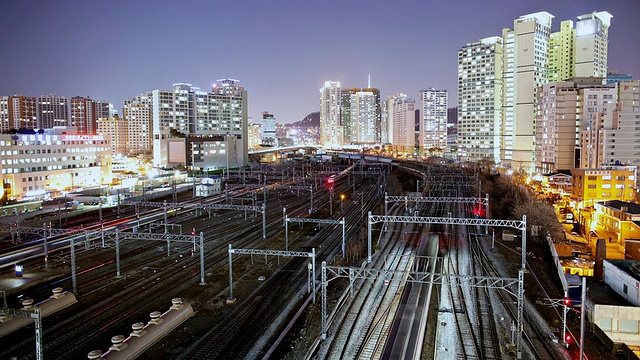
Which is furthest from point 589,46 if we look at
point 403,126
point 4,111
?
point 4,111

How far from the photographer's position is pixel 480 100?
8131 cm

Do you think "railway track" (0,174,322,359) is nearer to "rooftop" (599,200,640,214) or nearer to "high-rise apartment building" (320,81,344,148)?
"rooftop" (599,200,640,214)

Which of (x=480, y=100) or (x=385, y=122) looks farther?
(x=385, y=122)

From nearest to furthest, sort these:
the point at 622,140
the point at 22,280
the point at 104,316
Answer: the point at 104,316 → the point at 22,280 → the point at 622,140

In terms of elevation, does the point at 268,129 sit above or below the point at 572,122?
above

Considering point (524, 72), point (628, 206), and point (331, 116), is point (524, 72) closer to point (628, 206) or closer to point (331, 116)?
point (628, 206)

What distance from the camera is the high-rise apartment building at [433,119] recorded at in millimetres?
121125

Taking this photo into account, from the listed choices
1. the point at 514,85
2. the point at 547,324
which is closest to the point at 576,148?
the point at 514,85

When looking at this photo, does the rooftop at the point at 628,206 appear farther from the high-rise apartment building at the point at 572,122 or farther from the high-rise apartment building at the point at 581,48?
the high-rise apartment building at the point at 581,48

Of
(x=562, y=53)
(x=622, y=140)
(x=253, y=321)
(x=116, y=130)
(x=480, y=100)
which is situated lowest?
(x=253, y=321)

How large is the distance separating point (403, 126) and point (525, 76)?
64233mm

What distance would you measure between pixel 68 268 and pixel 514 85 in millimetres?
70215

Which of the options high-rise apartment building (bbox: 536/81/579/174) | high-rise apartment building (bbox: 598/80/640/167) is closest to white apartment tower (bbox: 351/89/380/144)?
high-rise apartment building (bbox: 536/81/579/174)

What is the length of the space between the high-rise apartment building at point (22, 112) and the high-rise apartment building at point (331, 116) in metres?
99.8
